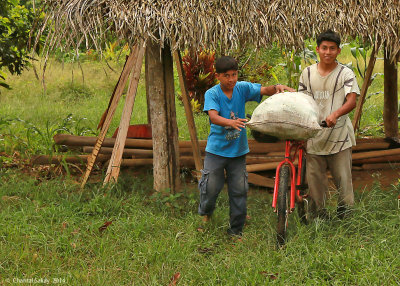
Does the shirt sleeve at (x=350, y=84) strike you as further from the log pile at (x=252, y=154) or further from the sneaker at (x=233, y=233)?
the log pile at (x=252, y=154)

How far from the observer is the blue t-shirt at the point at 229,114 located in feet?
13.3

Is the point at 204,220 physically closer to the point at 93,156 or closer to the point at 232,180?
the point at 232,180

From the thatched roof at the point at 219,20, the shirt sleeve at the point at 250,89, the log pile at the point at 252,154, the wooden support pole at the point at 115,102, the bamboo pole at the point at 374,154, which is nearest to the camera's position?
the shirt sleeve at the point at 250,89

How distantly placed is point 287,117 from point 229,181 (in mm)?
925

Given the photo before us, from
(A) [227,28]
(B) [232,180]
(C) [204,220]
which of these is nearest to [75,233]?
(C) [204,220]

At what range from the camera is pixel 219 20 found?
15.9 feet

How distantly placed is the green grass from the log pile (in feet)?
3.71

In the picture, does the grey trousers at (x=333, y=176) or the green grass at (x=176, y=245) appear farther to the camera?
the grey trousers at (x=333, y=176)

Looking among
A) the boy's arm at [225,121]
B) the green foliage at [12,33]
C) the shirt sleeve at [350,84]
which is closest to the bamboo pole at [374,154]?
the shirt sleeve at [350,84]

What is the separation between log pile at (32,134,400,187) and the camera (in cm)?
643

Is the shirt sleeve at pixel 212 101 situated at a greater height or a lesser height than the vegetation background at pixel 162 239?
greater

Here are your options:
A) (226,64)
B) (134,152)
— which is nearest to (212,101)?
(226,64)

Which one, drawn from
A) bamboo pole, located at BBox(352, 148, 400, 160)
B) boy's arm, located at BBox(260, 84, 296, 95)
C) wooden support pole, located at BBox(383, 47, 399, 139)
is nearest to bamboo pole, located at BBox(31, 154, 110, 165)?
boy's arm, located at BBox(260, 84, 296, 95)

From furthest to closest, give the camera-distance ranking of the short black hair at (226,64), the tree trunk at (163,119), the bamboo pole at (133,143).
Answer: the bamboo pole at (133,143) < the tree trunk at (163,119) < the short black hair at (226,64)
